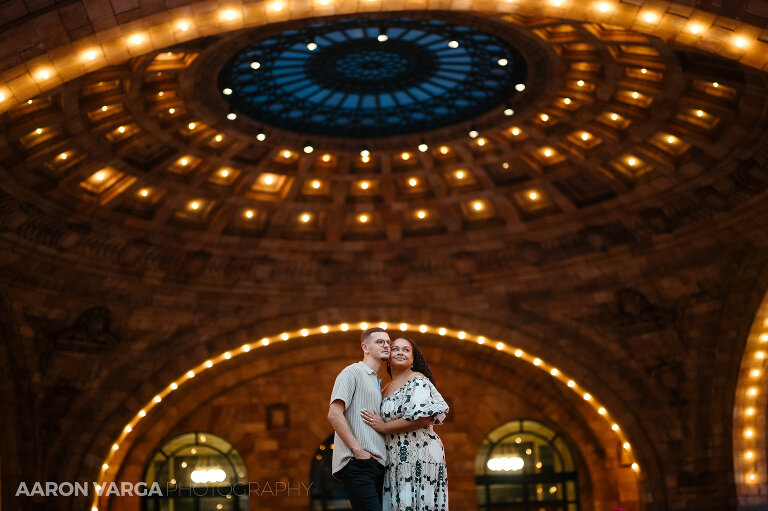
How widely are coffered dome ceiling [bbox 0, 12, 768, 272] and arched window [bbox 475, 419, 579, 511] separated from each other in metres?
6.71

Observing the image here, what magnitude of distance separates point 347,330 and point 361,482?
19735mm

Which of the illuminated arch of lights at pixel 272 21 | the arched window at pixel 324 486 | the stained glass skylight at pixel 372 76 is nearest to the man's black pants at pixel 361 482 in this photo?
the illuminated arch of lights at pixel 272 21

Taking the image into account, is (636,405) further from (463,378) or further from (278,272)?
(278,272)

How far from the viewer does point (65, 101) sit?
19.1m

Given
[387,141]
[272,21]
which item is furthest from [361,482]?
[387,141]

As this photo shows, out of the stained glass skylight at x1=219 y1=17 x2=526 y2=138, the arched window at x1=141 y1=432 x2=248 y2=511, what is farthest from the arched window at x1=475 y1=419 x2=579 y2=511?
the stained glass skylight at x1=219 y1=17 x2=526 y2=138

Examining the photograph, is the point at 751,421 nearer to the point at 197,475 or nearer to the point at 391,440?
the point at 197,475

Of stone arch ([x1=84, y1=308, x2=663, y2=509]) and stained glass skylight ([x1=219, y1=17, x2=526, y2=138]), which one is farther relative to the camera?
stone arch ([x1=84, y1=308, x2=663, y2=509])

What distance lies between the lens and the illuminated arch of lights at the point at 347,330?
25.7 meters

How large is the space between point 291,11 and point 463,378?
18276mm

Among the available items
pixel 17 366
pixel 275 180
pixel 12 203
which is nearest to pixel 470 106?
pixel 275 180

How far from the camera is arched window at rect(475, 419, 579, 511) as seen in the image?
2842 cm

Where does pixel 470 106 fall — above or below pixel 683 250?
above

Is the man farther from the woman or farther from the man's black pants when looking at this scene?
the woman
